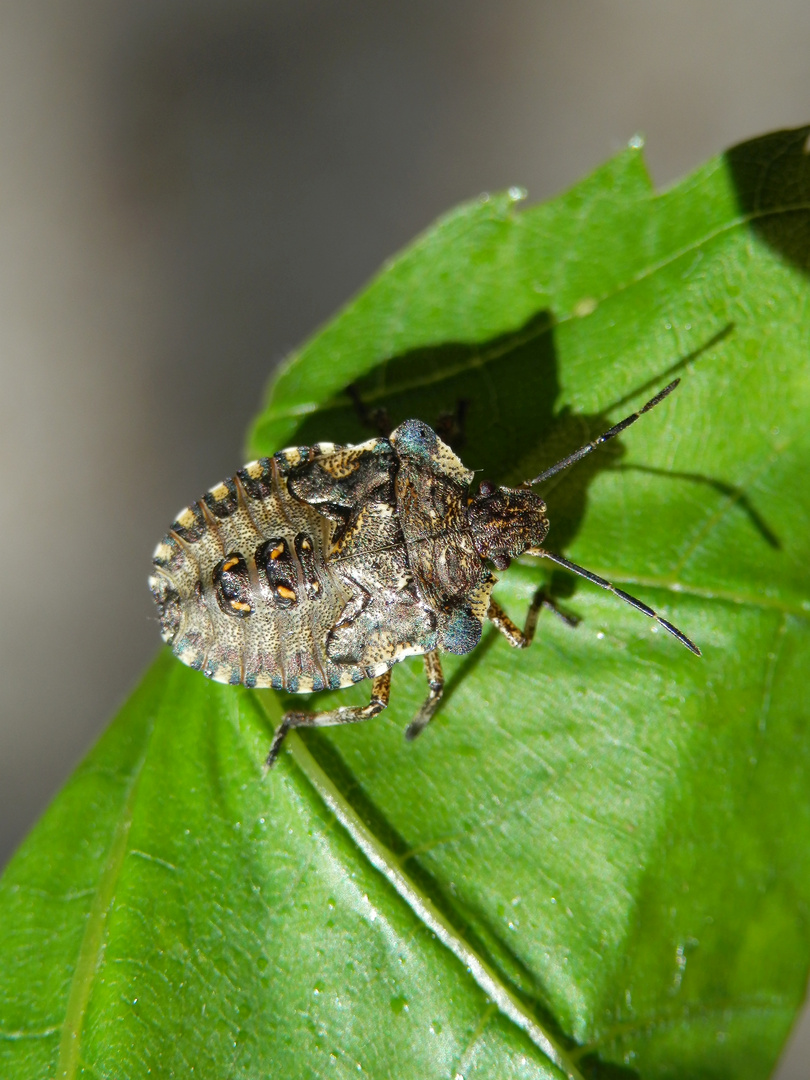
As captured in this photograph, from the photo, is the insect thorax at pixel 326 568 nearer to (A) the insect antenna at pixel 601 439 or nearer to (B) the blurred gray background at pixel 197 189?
(A) the insect antenna at pixel 601 439

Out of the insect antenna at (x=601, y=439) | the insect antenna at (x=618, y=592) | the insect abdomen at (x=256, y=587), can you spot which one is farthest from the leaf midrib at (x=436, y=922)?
the insect antenna at (x=601, y=439)

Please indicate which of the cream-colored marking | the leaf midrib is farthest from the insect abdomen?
the leaf midrib

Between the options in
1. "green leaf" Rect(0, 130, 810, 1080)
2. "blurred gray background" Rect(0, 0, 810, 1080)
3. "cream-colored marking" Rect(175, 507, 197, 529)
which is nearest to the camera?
"green leaf" Rect(0, 130, 810, 1080)

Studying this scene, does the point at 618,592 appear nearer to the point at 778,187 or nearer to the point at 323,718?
the point at 323,718

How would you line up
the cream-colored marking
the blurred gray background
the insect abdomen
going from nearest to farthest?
1. the insect abdomen
2. the cream-colored marking
3. the blurred gray background

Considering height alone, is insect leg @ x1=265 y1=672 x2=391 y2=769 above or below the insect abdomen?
below

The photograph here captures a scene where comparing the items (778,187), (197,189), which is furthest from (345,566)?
(197,189)

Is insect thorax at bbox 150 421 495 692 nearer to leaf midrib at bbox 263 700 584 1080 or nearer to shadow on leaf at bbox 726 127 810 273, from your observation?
leaf midrib at bbox 263 700 584 1080
